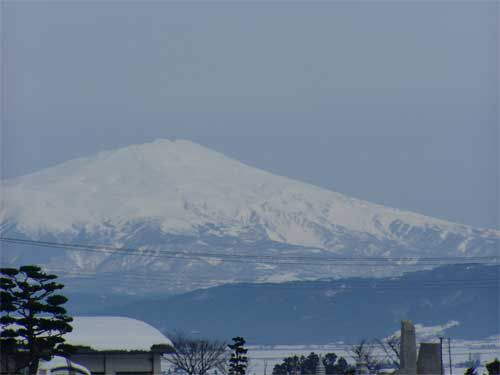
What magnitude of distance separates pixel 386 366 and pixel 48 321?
Result: 125966mm

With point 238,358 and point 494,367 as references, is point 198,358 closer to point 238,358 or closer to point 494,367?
point 238,358

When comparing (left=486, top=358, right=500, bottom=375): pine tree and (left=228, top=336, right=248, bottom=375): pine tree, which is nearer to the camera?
(left=486, top=358, right=500, bottom=375): pine tree

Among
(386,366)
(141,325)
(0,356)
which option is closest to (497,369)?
(0,356)

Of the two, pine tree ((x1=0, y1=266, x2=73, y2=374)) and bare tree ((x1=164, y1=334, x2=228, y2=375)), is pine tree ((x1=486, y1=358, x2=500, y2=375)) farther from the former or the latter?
bare tree ((x1=164, y1=334, x2=228, y2=375))

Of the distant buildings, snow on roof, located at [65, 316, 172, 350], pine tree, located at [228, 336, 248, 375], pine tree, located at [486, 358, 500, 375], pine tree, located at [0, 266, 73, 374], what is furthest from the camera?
pine tree, located at [228, 336, 248, 375]

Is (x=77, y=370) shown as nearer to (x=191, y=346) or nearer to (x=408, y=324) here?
(x=408, y=324)

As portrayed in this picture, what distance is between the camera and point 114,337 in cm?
5609

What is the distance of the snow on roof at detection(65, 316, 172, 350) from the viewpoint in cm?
5531

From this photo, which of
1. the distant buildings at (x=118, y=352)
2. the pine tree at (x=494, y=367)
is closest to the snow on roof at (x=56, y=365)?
the distant buildings at (x=118, y=352)

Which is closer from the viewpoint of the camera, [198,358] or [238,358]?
[238,358]

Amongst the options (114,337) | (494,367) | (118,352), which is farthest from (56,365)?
(114,337)

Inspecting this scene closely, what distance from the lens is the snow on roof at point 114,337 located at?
55312mm

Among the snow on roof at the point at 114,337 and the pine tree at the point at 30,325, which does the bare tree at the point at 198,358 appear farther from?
the pine tree at the point at 30,325

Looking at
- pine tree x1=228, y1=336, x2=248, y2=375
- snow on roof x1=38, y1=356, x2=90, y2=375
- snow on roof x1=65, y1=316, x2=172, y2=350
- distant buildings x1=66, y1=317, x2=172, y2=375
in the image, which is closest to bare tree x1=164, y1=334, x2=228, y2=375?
pine tree x1=228, y1=336, x2=248, y2=375
